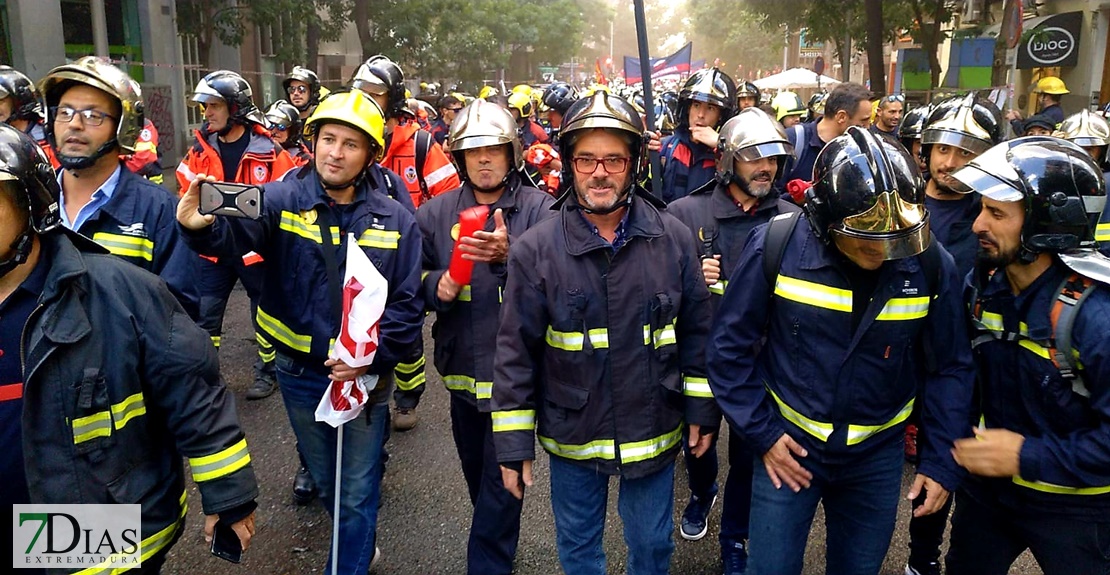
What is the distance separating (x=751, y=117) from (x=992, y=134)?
4.00 ft

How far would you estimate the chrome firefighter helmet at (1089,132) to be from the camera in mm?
5266

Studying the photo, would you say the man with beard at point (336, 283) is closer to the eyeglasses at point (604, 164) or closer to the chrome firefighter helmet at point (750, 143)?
the eyeglasses at point (604, 164)

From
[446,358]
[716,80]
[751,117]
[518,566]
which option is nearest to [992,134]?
[751,117]

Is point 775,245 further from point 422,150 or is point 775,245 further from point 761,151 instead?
point 422,150

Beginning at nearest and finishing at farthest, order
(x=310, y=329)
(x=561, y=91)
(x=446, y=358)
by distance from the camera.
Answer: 1. (x=310, y=329)
2. (x=446, y=358)
3. (x=561, y=91)

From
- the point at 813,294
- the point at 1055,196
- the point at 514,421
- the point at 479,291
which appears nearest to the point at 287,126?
the point at 479,291

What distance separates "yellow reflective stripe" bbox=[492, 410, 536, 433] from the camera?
109 inches

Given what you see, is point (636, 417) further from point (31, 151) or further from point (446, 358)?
point (31, 151)

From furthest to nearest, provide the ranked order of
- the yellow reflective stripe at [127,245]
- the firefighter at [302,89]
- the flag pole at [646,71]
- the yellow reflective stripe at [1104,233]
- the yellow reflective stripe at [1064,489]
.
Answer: the firefighter at [302,89] < the flag pole at [646,71] < the yellow reflective stripe at [1104,233] < the yellow reflective stripe at [127,245] < the yellow reflective stripe at [1064,489]

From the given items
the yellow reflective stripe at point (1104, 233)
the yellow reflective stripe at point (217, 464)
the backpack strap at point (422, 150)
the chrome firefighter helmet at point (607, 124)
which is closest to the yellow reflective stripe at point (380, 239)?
the chrome firefighter helmet at point (607, 124)

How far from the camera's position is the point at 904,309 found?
8.27 feet

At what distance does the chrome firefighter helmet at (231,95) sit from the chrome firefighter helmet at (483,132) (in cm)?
290

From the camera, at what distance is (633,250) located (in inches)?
110

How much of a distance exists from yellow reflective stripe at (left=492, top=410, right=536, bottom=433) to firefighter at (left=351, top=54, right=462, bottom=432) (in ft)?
8.71
